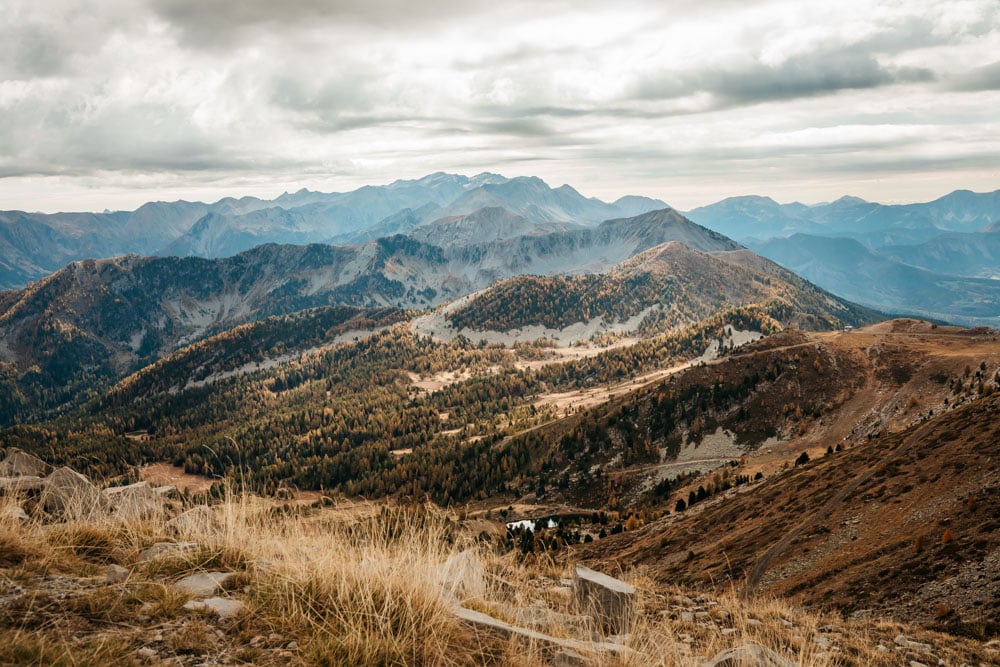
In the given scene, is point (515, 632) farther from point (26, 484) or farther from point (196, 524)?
point (26, 484)

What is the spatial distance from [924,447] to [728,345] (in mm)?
162648

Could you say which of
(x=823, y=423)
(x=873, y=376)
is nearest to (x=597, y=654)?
(x=823, y=423)

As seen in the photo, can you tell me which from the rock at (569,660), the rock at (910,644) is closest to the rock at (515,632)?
the rock at (569,660)

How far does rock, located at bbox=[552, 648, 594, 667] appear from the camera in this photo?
533 centimetres

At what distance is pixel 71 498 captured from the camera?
30.7ft

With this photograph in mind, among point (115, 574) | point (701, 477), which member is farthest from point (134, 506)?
point (701, 477)

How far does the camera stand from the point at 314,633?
201 inches

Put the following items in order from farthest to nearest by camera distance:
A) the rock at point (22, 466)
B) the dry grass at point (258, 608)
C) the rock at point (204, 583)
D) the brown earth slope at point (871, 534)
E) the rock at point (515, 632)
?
1. the brown earth slope at point (871, 534)
2. the rock at point (22, 466)
3. the rock at point (204, 583)
4. the rock at point (515, 632)
5. the dry grass at point (258, 608)

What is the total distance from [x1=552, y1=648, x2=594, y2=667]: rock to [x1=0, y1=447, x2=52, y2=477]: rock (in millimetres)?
16902

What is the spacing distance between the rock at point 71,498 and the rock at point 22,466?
9.24 feet

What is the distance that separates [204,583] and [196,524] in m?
3.32

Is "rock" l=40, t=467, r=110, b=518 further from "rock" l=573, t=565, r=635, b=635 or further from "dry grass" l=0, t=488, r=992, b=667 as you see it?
"rock" l=573, t=565, r=635, b=635

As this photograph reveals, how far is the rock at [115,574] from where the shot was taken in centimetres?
615

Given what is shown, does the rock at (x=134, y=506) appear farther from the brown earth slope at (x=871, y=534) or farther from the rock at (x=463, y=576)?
the brown earth slope at (x=871, y=534)
